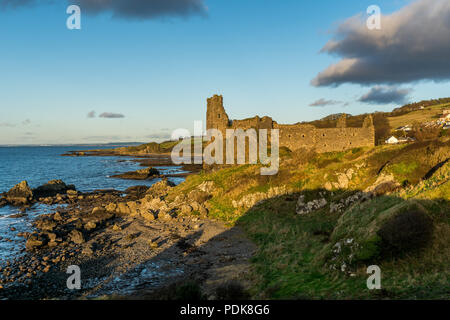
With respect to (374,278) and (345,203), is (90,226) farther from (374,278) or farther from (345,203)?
(374,278)

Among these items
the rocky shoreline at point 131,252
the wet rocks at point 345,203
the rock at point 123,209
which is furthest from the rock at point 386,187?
the rock at point 123,209

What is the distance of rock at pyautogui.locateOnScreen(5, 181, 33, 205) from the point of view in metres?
43.2

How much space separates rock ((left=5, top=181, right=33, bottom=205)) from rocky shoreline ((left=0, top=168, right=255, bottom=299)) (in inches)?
522

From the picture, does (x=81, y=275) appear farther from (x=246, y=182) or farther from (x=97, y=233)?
(x=246, y=182)

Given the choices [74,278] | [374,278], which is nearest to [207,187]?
[74,278]

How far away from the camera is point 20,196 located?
44969 mm

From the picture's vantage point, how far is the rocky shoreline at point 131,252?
1520 cm

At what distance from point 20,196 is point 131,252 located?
35949 mm

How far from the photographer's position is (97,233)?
25922 millimetres

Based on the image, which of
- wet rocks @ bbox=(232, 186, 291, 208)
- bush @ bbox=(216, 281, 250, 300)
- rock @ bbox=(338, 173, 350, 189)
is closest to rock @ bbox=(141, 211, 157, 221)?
wet rocks @ bbox=(232, 186, 291, 208)

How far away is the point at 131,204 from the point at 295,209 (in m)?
20.0

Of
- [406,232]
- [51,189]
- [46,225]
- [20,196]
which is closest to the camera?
[406,232]
